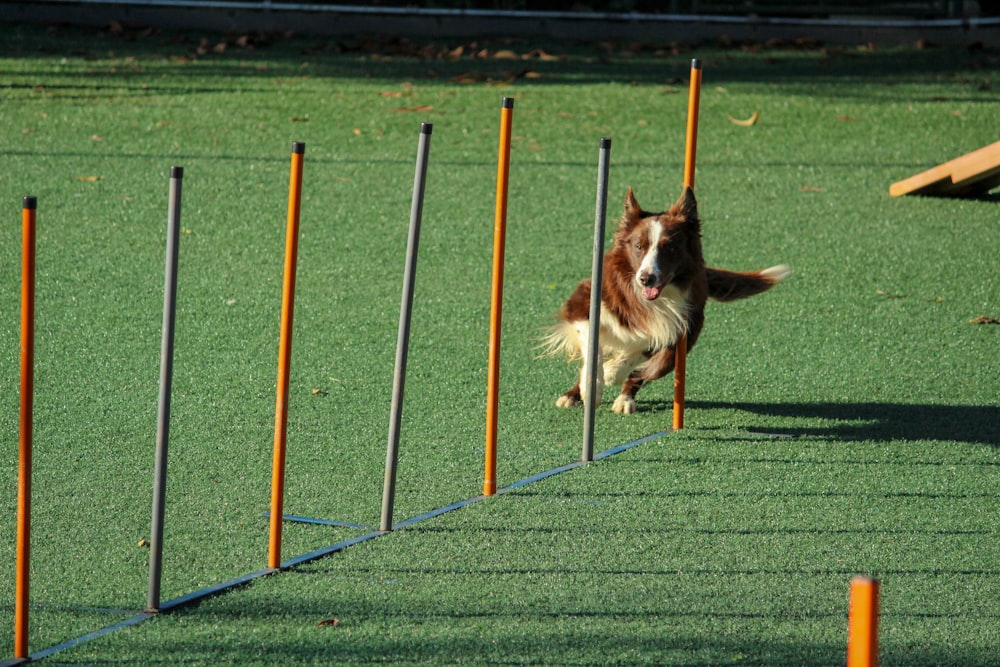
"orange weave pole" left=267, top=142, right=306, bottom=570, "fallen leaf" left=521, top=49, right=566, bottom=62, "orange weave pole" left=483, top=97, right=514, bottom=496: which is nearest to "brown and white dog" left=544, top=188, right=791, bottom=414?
"orange weave pole" left=483, top=97, right=514, bottom=496

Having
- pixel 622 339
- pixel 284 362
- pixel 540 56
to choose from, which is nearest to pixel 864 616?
pixel 284 362

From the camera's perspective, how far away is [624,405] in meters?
5.80

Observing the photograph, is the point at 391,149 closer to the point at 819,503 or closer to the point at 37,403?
the point at 37,403

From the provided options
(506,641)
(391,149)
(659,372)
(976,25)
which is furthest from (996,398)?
(976,25)

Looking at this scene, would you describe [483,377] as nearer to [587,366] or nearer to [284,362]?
[587,366]

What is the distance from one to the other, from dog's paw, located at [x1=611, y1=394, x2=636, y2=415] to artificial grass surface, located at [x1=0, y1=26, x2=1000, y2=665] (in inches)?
5.8

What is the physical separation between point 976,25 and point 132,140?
9.76m

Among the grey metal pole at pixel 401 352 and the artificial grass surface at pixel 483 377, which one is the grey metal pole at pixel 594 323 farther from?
the grey metal pole at pixel 401 352

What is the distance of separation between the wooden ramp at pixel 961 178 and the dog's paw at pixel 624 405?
3.86m

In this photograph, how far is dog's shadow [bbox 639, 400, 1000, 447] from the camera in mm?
5426

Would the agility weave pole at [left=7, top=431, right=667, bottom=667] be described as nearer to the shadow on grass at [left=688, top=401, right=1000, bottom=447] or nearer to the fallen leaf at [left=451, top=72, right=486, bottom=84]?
the shadow on grass at [left=688, top=401, right=1000, bottom=447]

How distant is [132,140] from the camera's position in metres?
10.2

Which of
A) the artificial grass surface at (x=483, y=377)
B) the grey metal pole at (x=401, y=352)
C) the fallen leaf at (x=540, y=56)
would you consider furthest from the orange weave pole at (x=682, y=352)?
the fallen leaf at (x=540, y=56)

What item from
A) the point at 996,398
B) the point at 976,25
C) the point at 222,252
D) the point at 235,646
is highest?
the point at 976,25
